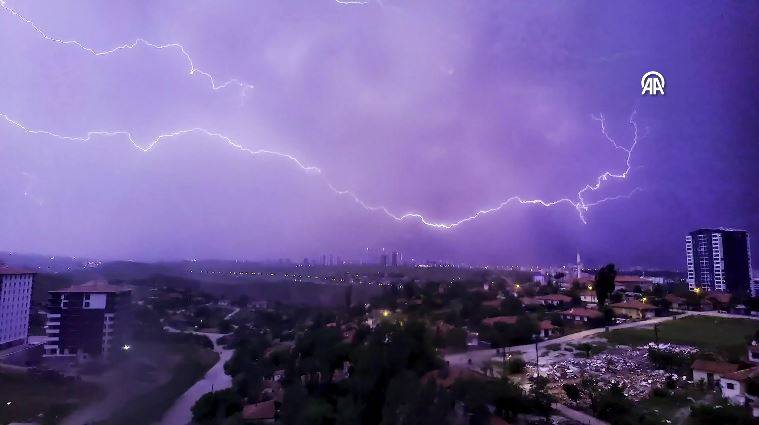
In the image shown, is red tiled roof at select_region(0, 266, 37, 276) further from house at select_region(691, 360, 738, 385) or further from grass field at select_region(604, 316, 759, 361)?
house at select_region(691, 360, 738, 385)

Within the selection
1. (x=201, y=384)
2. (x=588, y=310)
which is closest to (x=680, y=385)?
(x=588, y=310)

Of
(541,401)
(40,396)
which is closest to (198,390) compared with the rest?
(40,396)

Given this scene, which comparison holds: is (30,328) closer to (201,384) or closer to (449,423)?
(201,384)

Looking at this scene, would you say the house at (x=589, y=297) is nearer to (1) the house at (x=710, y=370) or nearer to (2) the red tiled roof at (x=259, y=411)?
(1) the house at (x=710, y=370)

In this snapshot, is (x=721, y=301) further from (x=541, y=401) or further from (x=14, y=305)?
(x=14, y=305)

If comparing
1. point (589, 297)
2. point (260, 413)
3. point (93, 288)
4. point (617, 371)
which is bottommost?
point (260, 413)
